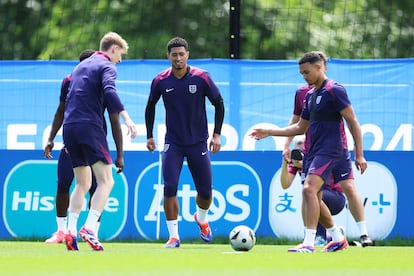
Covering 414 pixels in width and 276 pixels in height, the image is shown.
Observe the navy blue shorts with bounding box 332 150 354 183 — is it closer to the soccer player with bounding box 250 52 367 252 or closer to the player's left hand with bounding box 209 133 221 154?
the soccer player with bounding box 250 52 367 252

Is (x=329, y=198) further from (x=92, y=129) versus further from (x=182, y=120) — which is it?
(x=92, y=129)

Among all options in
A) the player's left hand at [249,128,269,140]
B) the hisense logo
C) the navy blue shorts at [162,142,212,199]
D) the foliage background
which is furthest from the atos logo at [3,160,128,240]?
the player's left hand at [249,128,269,140]

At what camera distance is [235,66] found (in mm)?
16250

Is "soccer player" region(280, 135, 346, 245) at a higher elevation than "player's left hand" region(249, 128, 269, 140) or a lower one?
lower

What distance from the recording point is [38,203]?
16.0 metres

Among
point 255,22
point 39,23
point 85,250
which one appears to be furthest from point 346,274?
point 39,23

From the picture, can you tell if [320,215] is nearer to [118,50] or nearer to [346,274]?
[118,50]

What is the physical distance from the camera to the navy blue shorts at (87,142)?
11.9m

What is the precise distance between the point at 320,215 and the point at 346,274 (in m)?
4.10

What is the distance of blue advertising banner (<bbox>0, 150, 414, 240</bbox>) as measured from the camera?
1569 cm

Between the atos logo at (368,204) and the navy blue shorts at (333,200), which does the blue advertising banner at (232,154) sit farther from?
the navy blue shorts at (333,200)

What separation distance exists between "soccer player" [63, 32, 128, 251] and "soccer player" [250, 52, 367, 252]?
4.72 feet

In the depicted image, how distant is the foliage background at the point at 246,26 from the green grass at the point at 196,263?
559 centimetres

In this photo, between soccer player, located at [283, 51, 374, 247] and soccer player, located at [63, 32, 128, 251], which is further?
soccer player, located at [283, 51, 374, 247]
